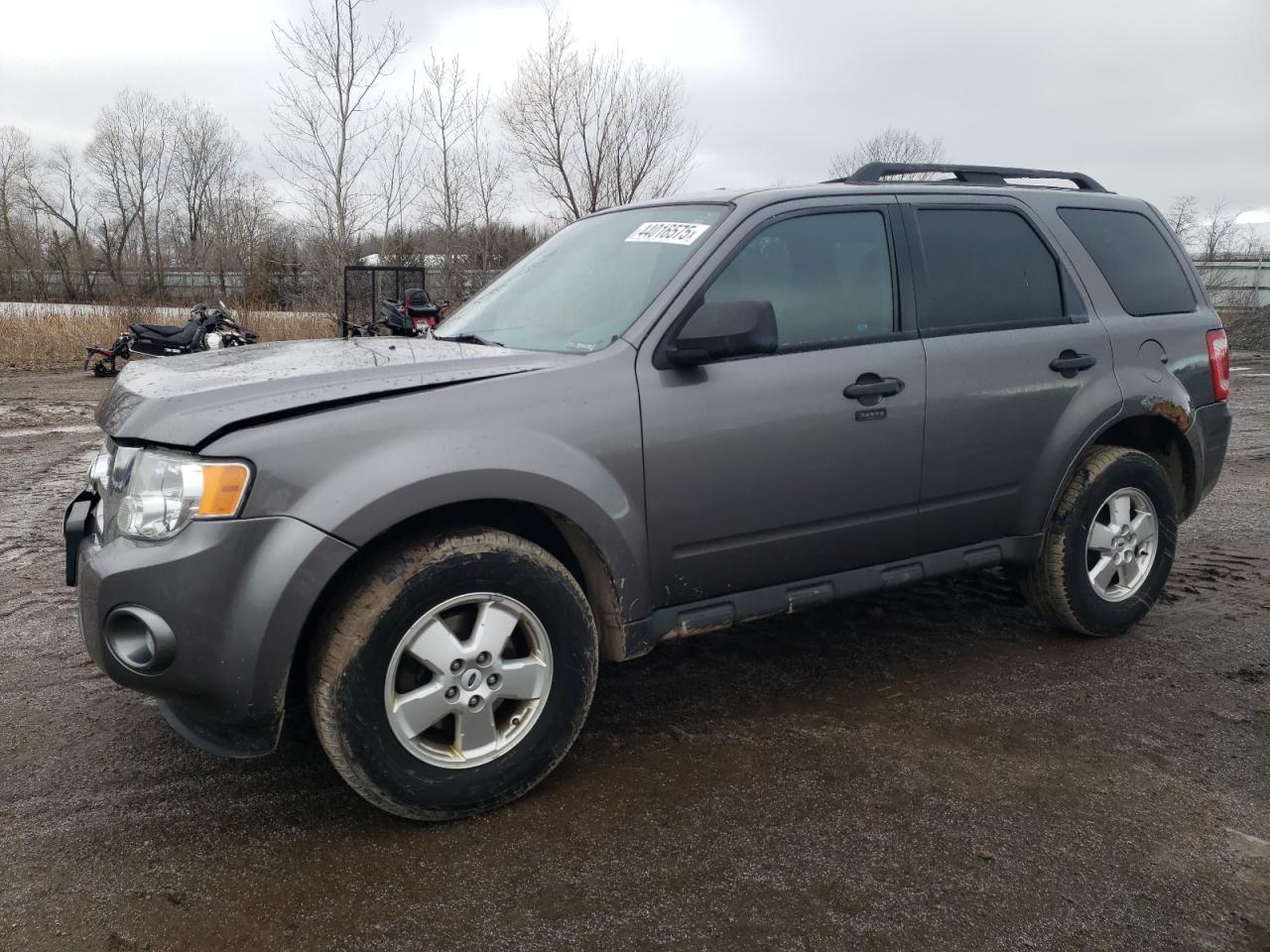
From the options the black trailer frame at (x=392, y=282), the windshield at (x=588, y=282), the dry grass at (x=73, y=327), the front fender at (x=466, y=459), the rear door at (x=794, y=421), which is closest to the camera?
the front fender at (x=466, y=459)

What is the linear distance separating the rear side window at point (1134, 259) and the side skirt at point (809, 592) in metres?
1.23

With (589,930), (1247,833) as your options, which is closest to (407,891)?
(589,930)

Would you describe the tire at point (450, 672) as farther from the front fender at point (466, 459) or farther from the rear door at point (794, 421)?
the rear door at point (794, 421)

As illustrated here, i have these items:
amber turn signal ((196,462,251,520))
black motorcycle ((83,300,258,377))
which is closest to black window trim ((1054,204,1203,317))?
amber turn signal ((196,462,251,520))

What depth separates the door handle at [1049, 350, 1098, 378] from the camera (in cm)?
390

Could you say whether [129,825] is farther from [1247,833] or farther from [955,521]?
[1247,833]

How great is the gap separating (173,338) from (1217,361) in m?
14.5

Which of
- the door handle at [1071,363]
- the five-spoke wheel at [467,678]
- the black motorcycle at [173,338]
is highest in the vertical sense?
the black motorcycle at [173,338]

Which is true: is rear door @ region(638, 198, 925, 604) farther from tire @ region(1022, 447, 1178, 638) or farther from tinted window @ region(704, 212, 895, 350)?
tire @ region(1022, 447, 1178, 638)

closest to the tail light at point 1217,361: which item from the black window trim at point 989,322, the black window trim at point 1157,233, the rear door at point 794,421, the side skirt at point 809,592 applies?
the black window trim at point 1157,233

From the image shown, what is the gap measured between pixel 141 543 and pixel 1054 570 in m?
3.40

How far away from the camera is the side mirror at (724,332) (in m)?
2.98

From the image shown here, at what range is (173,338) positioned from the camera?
1502cm

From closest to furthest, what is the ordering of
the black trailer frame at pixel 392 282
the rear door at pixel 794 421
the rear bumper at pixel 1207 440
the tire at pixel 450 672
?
the tire at pixel 450 672 < the rear door at pixel 794 421 < the rear bumper at pixel 1207 440 < the black trailer frame at pixel 392 282
